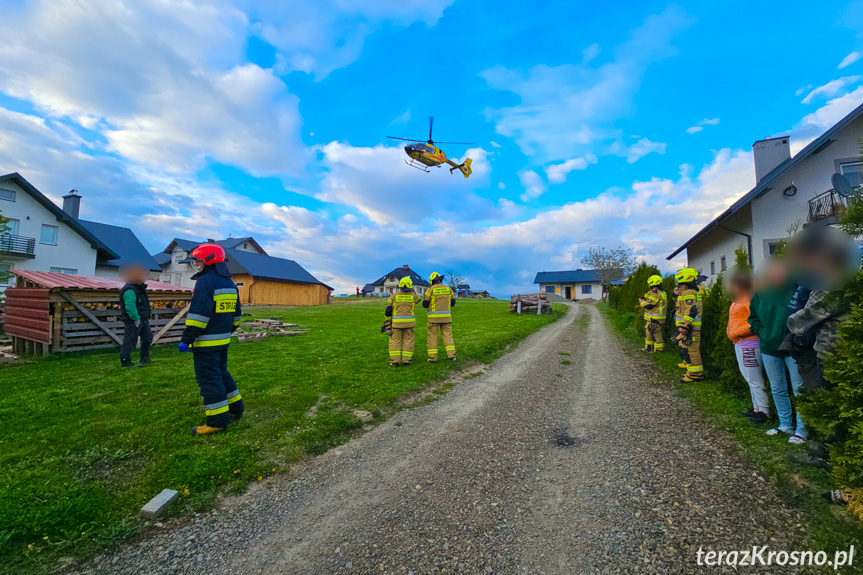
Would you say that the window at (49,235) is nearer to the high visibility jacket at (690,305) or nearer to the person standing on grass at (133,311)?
the person standing on grass at (133,311)

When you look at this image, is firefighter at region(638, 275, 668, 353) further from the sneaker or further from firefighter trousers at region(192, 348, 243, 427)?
firefighter trousers at region(192, 348, 243, 427)

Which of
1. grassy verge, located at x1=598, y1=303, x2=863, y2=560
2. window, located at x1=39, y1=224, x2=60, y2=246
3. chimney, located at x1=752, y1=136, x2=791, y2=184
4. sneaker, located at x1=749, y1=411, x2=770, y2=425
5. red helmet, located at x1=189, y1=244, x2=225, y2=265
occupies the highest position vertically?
chimney, located at x1=752, y1=136, x2=791, y2=184

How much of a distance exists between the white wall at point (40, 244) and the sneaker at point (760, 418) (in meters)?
36.3

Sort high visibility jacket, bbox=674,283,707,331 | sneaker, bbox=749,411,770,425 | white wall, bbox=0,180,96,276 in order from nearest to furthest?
1. sneaker, bbox=749,411,770,425
2. high visibility jacket, bbox=674,283,707,331
3. white wall, bbox=0,180,96,276

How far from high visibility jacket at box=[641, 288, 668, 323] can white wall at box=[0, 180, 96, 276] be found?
35414mm

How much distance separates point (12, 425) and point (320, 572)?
16.6 feet

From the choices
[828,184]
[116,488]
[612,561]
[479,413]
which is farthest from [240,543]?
[828,184]

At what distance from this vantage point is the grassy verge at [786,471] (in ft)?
8.22

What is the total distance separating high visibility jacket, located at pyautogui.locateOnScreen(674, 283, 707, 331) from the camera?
7066 millimetres

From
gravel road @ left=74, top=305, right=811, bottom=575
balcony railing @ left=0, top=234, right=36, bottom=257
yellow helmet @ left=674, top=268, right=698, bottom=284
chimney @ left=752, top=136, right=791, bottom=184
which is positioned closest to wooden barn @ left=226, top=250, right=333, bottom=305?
balcony railing @ left=0, top=234, right=36, bottom=257

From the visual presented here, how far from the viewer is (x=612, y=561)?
2.43 meters

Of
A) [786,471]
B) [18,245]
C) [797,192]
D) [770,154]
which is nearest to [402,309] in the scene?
[786,471]

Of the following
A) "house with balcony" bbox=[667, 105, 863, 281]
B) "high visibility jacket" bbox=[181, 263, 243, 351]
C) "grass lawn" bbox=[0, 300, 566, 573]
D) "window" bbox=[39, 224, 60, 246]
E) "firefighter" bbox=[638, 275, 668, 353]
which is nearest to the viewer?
"grass lawn" bbox=[0, 300, 566, 573]

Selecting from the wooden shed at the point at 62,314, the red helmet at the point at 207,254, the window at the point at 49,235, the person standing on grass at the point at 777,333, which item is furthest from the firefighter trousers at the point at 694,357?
the window at the point at 49,235
